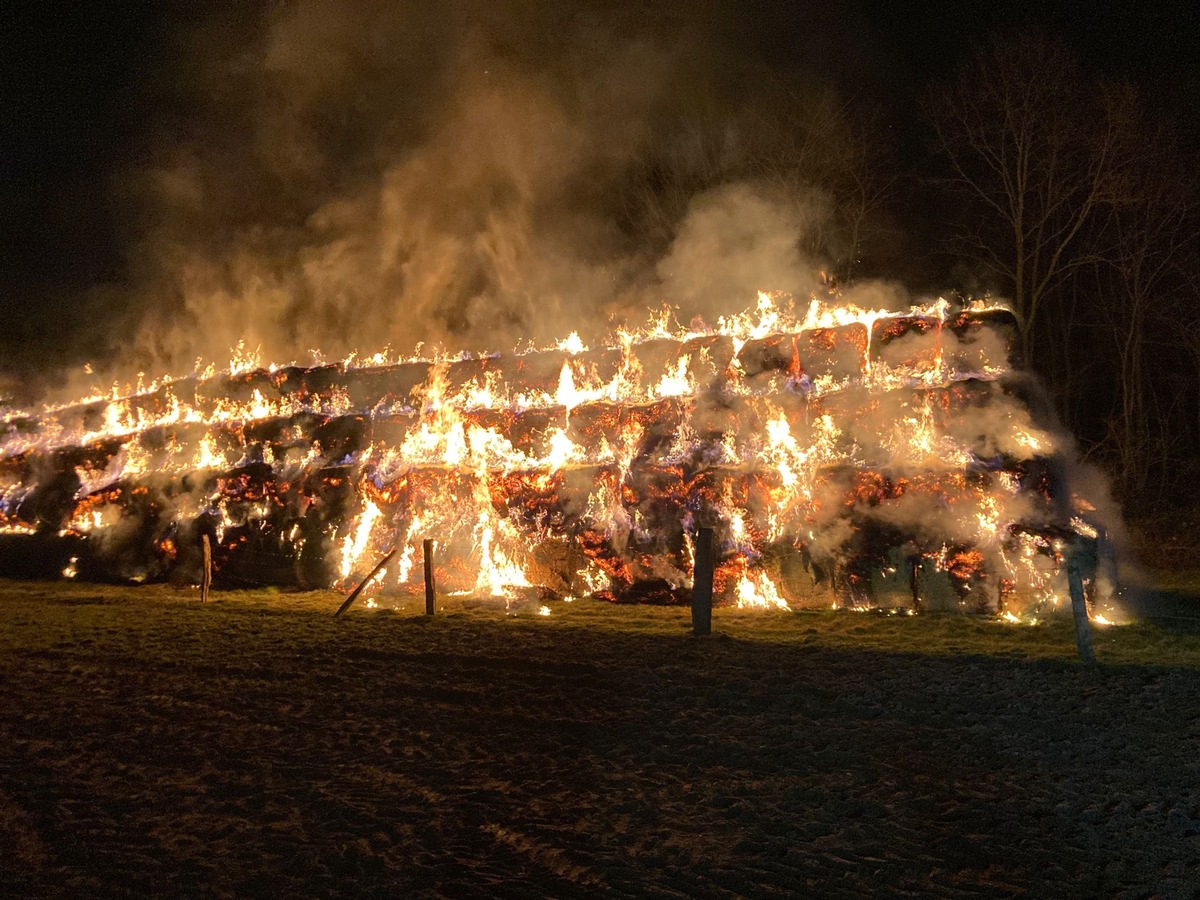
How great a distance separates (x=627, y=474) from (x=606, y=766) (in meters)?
8.47

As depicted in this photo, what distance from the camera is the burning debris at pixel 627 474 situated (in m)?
11.9

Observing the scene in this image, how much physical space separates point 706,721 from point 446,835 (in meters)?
2.55

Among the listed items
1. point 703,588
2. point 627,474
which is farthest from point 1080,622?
point 627,474

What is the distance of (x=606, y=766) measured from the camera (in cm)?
566

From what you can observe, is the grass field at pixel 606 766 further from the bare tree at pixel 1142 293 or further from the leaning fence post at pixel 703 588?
the bare tree at pixel 1142 293

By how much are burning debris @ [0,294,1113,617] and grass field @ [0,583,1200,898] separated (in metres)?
2.31

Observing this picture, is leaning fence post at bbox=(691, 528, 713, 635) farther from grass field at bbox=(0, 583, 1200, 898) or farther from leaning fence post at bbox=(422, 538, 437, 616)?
leaning fence post at bbox=(422, 538, 437, 616)

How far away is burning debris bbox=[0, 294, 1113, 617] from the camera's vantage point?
1187 cm

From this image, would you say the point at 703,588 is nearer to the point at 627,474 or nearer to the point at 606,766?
the point at 627,474

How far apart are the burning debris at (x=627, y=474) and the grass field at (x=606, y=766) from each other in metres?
2.31

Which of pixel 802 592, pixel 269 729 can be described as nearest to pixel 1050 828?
pixel 269 729

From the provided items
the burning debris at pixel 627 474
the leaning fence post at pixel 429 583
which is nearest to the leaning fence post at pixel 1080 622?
the burning debris at pixel 627 474

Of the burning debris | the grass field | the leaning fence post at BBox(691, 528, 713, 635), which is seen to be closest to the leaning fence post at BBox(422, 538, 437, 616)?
the grass field

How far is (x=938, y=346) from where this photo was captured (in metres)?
12.9
